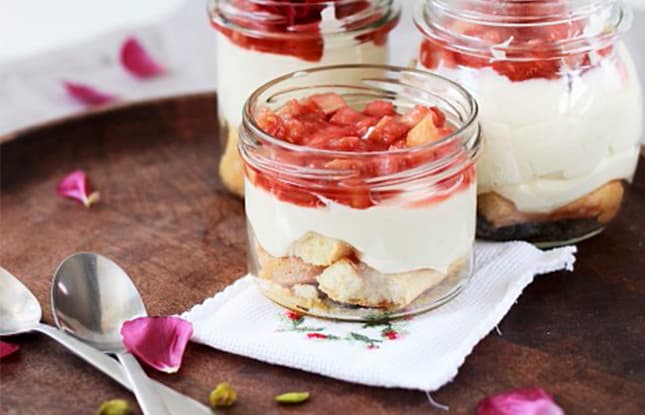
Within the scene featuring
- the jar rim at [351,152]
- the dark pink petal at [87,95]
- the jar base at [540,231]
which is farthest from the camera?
the dark pink petal at [87,95]

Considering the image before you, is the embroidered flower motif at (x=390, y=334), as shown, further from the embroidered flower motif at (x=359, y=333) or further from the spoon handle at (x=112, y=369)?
the spoon handle at (x=112, y=369)

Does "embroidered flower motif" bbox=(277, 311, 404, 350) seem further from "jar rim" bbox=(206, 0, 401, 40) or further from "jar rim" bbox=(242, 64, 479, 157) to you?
"jar rim" bbox=(206, 0, 401, 40)

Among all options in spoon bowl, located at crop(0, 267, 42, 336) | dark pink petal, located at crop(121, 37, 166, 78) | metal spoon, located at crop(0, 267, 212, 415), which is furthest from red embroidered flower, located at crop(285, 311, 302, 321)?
dark pink petal, located at crop(121, 37, 166, 78)

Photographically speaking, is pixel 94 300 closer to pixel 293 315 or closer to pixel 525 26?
pixel 293 315

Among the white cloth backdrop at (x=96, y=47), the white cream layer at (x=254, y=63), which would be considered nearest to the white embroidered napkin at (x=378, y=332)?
the white cream layer at (x=254, y=63)

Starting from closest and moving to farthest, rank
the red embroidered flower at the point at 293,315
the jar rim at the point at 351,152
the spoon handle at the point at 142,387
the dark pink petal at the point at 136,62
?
the spoon handle at the point at 142,387 → the jar rim at the point at 351,152 → the red embroidered flower at the point at 293,315 → the dark pink petal at the point at 136,62

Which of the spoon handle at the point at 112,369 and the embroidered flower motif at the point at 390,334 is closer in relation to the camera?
the spoon handle at the point at 112,369
